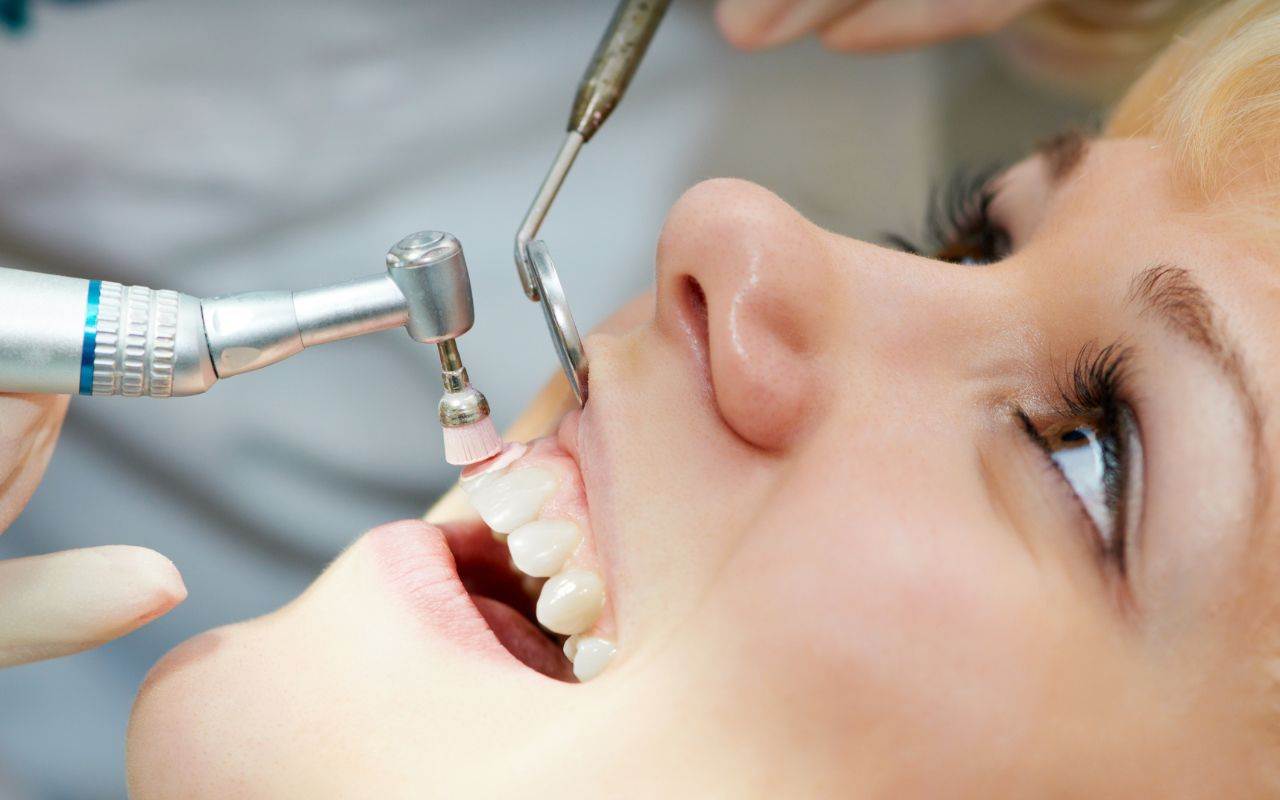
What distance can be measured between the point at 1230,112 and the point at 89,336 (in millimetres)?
684

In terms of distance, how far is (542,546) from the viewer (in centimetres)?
65

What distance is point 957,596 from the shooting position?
1.75 ft

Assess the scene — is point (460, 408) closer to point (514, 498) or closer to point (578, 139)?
point (514, 498)

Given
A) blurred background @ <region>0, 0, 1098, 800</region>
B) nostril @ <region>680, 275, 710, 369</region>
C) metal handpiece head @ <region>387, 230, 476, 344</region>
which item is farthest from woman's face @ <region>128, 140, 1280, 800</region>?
blurred background @ <region>0, 0, 1098, 800</region>

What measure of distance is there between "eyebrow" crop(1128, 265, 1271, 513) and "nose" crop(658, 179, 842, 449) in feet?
0.54

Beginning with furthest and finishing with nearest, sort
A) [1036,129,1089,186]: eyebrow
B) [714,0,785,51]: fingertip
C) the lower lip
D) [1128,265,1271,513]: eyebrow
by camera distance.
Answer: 1. [714,0,785,51]: fingertip
2. [1036,129,1089,186]: eyebrow
3. the lower lip
4. [1128,265,1271,513]: eyebrow

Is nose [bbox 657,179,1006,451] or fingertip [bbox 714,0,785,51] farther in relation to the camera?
fingertip [bbox 714,0,785,51]

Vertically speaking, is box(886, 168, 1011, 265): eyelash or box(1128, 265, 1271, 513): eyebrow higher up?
box(886, 168, 1011, 265): eyelash

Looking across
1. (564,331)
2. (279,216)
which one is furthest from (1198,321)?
(279,216)

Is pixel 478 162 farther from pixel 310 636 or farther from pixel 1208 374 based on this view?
pixel 1208 374

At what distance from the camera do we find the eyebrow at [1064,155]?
29.1 inches

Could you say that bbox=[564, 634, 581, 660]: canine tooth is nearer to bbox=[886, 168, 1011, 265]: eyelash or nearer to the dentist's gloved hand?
the dentist's gloved hand

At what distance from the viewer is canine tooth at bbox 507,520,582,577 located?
2.14 ft

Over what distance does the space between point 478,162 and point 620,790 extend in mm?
760
